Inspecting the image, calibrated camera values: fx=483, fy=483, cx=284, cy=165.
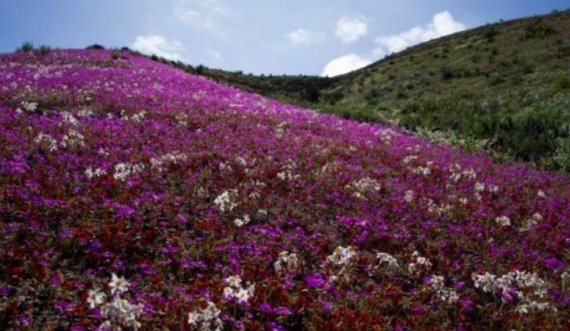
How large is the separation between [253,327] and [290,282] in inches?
49.4

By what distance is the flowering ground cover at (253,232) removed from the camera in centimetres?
641

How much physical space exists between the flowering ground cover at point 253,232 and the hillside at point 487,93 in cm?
577

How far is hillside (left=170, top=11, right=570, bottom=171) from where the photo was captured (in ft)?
70.8

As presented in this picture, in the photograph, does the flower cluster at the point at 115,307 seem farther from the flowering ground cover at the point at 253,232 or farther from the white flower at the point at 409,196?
the white flower at the point at 409,196

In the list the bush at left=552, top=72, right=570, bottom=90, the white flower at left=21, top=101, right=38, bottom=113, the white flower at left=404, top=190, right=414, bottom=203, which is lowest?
the white flower at left=404, top=190, right=414, bottom=203

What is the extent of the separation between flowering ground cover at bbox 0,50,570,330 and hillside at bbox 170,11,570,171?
5.77 metres

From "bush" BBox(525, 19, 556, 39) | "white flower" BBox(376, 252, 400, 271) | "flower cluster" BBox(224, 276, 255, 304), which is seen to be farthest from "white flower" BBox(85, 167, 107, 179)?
"bush" BBox(525, 19, 556, 39)

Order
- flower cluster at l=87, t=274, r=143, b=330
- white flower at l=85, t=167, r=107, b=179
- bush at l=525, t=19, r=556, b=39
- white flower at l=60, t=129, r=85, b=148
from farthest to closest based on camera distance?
1. bush at l=525, t=19, r=556, b=39
2. white flower at l=60, t=129, r=85, b=148
3. white flower at l=85, t=167, r=107, b=179
4. flower cluster at l=87, t=274, r=143, b=330

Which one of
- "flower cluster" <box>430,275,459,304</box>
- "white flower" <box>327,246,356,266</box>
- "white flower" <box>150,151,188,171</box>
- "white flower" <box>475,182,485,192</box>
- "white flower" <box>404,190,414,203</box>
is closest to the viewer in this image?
"flower cluster" <box>430,275,459,304</box>

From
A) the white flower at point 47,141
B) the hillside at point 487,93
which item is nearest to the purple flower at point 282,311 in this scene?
the white flower at point 47,141

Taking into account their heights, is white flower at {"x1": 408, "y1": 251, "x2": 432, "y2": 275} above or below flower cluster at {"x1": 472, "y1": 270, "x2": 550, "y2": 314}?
above

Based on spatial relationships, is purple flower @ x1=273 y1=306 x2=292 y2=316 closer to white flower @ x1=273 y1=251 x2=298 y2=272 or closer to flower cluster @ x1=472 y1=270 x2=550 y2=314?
white flower @ x1=273 y1=251 x2=298 y2=272

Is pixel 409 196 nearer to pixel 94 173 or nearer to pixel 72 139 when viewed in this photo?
pixel 94 173

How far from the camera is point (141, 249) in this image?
7.61 metres
